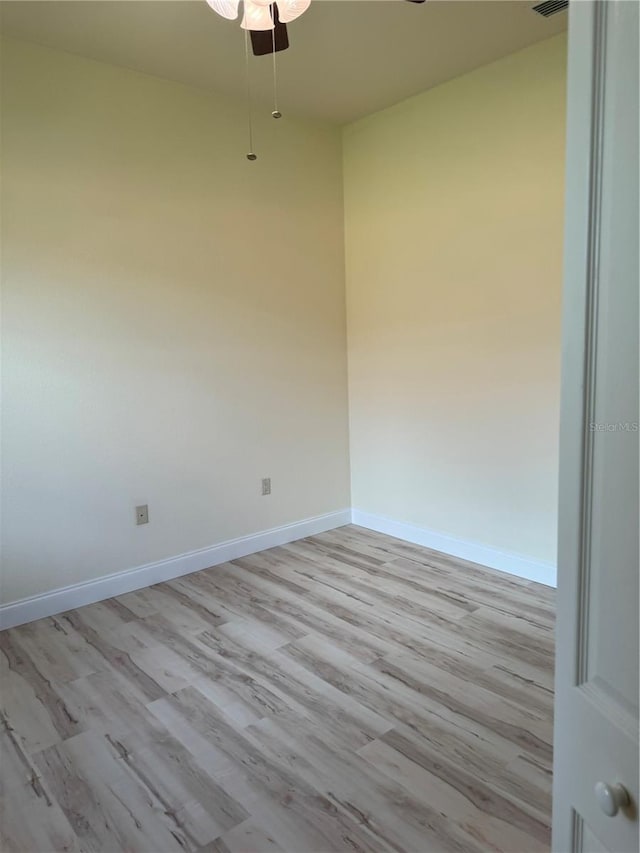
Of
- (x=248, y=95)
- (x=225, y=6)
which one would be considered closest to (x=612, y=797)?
(x=225, y=6)

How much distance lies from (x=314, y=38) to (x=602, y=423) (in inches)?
108

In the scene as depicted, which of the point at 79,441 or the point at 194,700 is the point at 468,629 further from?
the point at 79,441

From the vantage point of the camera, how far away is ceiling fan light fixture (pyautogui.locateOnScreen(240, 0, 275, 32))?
193 centimetres

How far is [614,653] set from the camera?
633 millimetres

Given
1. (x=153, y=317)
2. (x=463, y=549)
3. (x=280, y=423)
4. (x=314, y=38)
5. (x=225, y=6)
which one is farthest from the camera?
(x=280, y=423)

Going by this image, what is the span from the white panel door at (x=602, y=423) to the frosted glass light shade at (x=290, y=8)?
1663 millimetres

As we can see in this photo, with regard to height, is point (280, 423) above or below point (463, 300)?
below

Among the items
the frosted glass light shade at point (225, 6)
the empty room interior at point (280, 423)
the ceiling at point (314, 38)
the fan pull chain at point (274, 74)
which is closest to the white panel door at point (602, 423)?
the empty room interior at point (280, 423)

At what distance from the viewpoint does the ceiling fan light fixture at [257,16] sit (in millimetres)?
1930

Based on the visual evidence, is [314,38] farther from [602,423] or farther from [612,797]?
[612,797]

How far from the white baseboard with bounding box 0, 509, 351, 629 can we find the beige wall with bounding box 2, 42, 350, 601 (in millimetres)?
54

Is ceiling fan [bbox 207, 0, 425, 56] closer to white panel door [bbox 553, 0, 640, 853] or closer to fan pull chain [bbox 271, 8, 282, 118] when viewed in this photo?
fan pull chain [bbox 271, 8, 282, 118]

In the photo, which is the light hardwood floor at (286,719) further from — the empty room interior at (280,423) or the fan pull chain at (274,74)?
the fan pull chain at (274,74)

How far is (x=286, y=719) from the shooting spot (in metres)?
2.10
